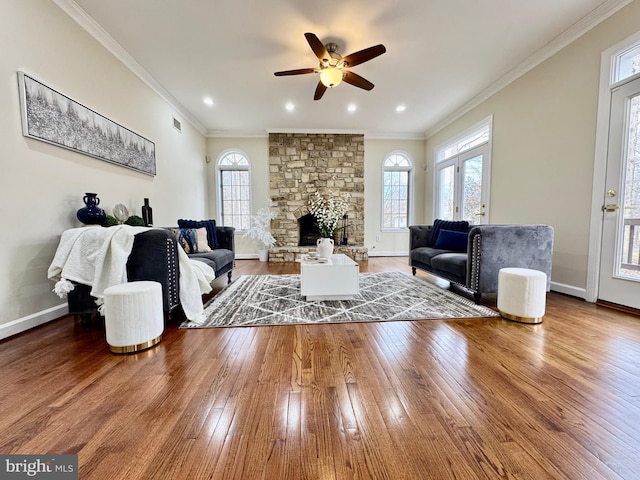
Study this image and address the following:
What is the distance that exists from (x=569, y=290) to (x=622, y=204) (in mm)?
1002

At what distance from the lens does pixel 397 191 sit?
640 centimetres

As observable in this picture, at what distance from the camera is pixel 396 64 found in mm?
3348

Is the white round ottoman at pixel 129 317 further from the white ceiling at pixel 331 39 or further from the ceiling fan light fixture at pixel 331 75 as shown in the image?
the ceiling fan light fixture at pixel 331 75

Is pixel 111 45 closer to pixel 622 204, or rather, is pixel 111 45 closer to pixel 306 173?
pixel 306 173

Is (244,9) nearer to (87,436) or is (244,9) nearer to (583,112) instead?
(87,436)

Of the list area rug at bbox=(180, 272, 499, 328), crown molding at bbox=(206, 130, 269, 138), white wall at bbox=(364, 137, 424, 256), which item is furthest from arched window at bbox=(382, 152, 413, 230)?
area rug at bbox=(180, 272, 499, 328)

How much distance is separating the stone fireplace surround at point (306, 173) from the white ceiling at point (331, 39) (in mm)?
1400

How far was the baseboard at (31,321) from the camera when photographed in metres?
1.90

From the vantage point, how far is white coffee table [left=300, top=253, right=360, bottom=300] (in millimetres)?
2682

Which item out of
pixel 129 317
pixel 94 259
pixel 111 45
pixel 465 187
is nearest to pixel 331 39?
pixel 111 45

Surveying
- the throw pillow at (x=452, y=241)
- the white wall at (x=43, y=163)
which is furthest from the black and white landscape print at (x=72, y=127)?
the throw pillow at (x=452, y=241)

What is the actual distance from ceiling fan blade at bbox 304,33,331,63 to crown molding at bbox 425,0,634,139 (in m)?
2.56

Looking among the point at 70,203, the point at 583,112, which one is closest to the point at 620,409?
the point at 583,112

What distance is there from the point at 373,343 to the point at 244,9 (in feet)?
10.2
